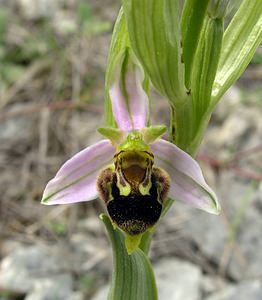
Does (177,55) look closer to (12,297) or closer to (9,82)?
(12,297)

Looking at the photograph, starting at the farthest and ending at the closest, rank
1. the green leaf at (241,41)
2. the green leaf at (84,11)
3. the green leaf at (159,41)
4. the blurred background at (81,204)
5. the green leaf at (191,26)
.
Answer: the green leaf at (84,11) → the blurred background at (81,204) → the green leaf at (241,41) → the green leaf at (191,26) → the green leaf at (159,41)

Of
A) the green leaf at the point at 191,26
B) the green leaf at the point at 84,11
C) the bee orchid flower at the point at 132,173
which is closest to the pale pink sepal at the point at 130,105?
the bee orchid flower at the point at 132,173

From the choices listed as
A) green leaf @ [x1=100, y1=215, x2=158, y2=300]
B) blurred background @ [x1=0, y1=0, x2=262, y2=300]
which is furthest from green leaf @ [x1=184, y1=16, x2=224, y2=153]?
blurred background @ [x1=0, y1=0, x2=262, y2=300]

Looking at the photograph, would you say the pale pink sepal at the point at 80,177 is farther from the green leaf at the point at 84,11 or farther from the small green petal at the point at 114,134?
the green leaf at the point at 84,11

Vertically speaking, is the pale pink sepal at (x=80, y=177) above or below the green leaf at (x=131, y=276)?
above

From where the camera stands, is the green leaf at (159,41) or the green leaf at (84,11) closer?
the green leaf at (159,41)

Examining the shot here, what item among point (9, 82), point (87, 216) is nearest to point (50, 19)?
point (9, 82)
